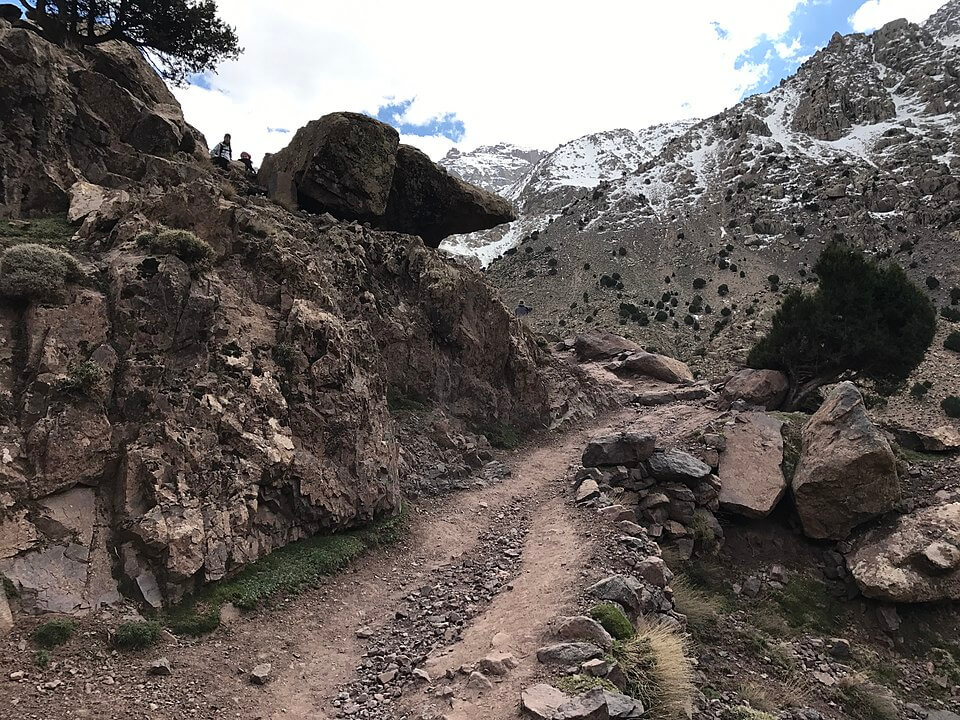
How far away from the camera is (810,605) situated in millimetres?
12836

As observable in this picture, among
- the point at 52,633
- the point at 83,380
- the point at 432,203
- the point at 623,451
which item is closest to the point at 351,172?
the point at 432,203

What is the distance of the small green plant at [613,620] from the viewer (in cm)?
845

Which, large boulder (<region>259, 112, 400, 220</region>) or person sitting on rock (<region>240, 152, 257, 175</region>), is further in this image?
person sitting on rock (<region>240, 152, 257, 175</region>)

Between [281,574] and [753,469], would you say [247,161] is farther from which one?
[753,469]

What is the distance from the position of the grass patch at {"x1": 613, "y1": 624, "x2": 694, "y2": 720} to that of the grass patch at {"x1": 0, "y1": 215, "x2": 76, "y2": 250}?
14641mm

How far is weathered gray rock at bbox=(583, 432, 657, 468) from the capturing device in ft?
52.1

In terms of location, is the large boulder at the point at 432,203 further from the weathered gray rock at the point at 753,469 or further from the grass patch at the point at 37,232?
the weathered gray rock at the point at 753,469

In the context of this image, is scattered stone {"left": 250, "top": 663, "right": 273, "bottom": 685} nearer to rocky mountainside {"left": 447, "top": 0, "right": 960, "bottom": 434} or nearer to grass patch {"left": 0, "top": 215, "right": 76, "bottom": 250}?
grass patch {"left": 0, "top": 215, "right": 76, "bottom": 250}

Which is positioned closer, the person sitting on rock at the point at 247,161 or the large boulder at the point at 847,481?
the large boulder at the point at 847,481

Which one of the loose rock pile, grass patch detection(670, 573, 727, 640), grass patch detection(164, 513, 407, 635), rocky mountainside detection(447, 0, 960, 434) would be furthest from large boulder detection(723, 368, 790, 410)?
grass patch detection(164, 513, 407, 635)

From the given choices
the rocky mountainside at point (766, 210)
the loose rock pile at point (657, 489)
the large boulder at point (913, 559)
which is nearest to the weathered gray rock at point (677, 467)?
the loose rock pile at point (657, 489)

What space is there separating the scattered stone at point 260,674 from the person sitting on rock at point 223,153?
21.3 m

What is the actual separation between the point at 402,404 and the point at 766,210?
72.6m

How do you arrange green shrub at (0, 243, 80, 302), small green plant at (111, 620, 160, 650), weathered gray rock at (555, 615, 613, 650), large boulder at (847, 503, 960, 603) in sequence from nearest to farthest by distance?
1. small green plant at (111, 620, 160, 650)
2. weathered gray rock at (555, 615, 613, 650)
3. green shrub at (0, 243, 80, 302)
4. large boulder at (847, 503, 960, 603)
